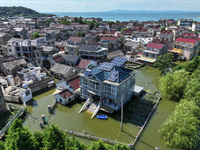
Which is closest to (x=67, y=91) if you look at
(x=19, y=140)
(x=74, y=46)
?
(x=19, y=140)

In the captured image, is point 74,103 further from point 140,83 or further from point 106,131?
point 140,83

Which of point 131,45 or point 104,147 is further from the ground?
point 131,45

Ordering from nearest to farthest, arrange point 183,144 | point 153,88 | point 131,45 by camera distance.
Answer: point 183,144
point 153,88
point 131,45

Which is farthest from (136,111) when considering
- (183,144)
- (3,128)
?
(3,128)

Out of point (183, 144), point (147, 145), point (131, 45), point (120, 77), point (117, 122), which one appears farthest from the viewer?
point (131, 45)

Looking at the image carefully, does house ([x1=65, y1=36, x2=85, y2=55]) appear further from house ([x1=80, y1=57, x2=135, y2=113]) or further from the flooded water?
house ([x1=80, y1=57, x2=135, y2=113])

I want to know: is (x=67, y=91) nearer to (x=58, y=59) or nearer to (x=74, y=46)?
(x=58, y=59)
